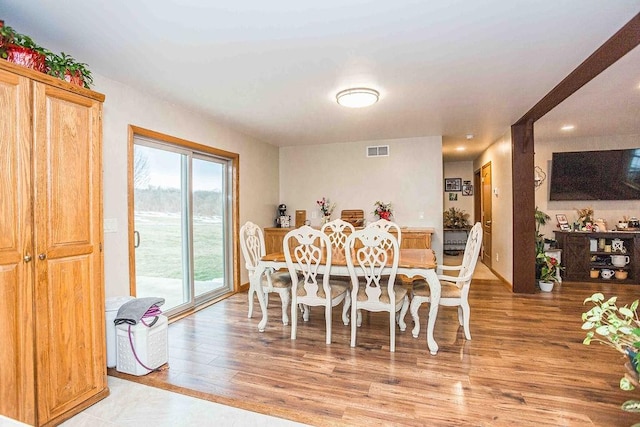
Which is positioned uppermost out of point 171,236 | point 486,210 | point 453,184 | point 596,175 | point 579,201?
point 453,184

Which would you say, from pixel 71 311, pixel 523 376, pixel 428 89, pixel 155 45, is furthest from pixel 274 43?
pixel 523 376

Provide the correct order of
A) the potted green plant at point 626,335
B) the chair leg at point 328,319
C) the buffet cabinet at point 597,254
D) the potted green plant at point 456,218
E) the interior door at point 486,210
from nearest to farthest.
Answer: the potted green plant at point 626,335
the chair leg at point 328,319
the buffet cabinet at point 597,254
the interior door at point 486,210
the potted green plant at point 456,218

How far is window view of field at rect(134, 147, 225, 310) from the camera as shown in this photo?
11.2 ft

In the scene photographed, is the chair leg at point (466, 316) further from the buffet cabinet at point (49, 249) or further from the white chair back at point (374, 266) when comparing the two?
the buffet cabinet at point (49, 249)

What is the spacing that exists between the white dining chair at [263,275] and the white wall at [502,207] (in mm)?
3500

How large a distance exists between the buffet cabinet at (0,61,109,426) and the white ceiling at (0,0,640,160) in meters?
0.51

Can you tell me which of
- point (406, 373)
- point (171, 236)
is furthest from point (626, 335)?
point (171, 236)

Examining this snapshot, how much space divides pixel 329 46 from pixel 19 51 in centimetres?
183

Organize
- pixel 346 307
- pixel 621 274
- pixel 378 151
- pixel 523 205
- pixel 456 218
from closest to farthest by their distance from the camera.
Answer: pixel 346 307 → pixel 523 205 → pixel 621 274 → pixel 378 151 → pixel 456 218

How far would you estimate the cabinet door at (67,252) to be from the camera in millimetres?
1823

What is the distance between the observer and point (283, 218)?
19.3 ft

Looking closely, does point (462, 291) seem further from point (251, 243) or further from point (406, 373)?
point (251, 243)

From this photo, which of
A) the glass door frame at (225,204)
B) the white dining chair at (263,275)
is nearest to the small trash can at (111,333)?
the glass door frame at (225,204)

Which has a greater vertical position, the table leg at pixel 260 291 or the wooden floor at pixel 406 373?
the table leg at pixel 260 291
